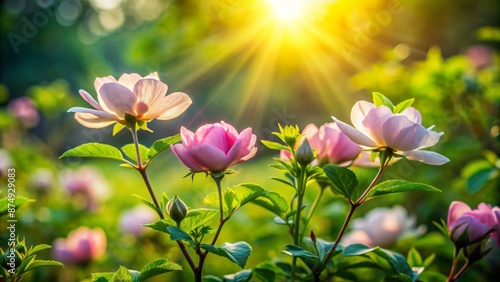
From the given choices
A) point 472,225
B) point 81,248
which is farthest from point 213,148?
point 81,248

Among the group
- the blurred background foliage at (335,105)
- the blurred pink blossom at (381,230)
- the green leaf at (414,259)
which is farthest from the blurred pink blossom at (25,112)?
the green leaf at (414,259)

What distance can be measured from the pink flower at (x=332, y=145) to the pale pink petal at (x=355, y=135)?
0.10m

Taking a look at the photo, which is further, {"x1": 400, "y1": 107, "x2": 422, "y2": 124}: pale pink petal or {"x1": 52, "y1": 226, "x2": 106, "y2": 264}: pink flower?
{"x1": 52, "y1": 226, "x2": 106, "y2": 264}: pink flower

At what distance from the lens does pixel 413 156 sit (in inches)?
28.1

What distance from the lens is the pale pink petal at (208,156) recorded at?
0.65 metres

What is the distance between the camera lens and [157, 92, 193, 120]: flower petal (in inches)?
27.5

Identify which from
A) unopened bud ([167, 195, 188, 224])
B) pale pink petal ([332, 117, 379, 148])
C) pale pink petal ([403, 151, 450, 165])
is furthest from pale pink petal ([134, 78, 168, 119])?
pale pink petal ([403, 151, 450, 165])

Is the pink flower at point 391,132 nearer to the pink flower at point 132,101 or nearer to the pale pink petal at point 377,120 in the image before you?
the pale pink petal at point 377,120

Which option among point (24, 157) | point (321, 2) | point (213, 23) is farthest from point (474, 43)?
point (24, 157)

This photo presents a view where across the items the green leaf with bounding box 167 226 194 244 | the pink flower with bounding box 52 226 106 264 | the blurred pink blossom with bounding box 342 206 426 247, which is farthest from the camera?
the pink flower with bounding box 52 226 106 264

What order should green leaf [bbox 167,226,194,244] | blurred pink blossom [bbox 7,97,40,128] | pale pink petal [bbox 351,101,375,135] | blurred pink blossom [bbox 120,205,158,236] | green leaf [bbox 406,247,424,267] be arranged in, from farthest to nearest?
blurred pink blossom [bbox 7,97,40,128]
blurred pink blossom [bbox 120,205,158,236]
green leaf [bbox 406,247,424,267]
pale pink petal [bbox 351,101,375,135]
green leaf [bbox 167,226,194,244]

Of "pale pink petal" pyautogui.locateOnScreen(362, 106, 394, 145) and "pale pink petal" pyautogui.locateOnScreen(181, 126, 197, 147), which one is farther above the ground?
"pale pink petal" pyautogui.locateOnScreen(362, 106, 394, 145)

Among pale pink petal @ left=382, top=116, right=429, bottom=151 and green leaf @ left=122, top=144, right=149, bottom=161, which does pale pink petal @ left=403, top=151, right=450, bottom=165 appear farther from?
green leaf @ left=122, top=144, right=149, bottom=161

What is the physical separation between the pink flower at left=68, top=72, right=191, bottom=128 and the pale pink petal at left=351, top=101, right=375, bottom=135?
22 centimetres
